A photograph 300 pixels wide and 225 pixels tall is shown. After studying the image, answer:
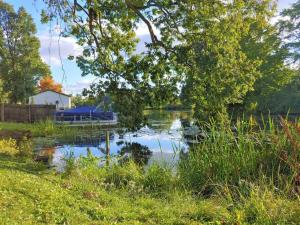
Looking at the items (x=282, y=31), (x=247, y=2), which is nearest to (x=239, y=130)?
(x=247, y=2)

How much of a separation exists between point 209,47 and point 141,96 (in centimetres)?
266

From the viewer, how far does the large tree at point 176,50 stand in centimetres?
1171

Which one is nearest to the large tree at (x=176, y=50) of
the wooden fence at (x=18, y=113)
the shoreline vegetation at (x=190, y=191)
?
the shoreline vegetation at (x=190, y=191)

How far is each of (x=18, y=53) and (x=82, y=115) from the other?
19819 mm

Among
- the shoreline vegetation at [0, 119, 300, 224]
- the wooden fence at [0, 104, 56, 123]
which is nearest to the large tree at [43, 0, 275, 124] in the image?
the shoreline vegetation at [0, 119, 300, 224]

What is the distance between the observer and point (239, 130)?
28.1ft

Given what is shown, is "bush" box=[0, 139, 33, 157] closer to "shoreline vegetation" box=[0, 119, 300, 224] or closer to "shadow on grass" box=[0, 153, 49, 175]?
"shadow on grass" box=[0, 153, 49, 175]

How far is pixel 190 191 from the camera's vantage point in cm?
771

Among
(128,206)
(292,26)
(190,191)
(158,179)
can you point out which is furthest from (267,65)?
(128,206)

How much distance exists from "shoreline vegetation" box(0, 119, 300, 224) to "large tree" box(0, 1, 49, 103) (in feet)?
149

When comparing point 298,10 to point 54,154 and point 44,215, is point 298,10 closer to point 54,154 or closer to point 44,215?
point 54,154

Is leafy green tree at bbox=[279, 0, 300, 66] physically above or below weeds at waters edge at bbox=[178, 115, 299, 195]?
above

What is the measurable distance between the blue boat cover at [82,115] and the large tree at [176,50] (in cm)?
2562

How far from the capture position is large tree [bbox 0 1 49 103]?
52156 mm
